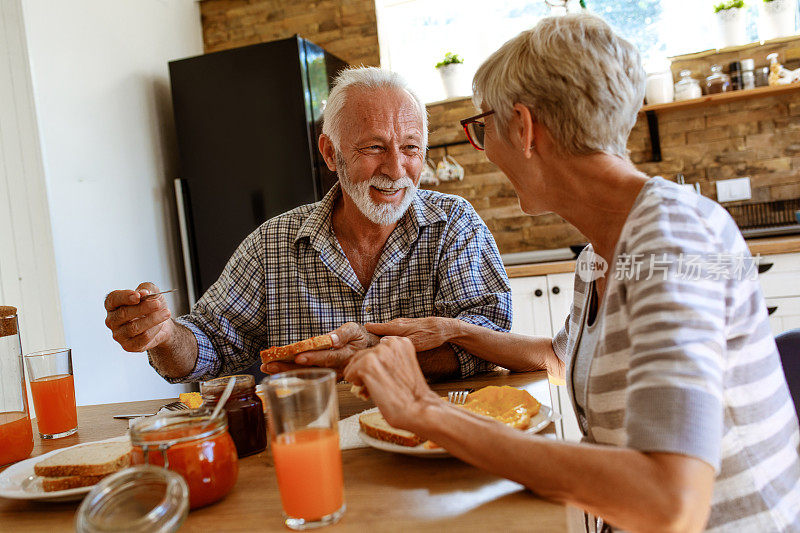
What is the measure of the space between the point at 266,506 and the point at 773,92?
3195 mm

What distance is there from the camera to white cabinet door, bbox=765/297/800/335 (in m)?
2.62

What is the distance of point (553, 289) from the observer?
2.85 meters

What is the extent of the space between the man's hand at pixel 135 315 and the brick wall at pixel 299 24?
2.58 m

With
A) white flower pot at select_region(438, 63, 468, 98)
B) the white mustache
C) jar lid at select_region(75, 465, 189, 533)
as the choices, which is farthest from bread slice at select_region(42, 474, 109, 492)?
white flower pot at select_region(438, 63, 468, 98)

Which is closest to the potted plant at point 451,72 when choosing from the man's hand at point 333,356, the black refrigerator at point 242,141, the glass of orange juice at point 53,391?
the black refrigerator at point 242,141

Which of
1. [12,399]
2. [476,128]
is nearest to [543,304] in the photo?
[476,128]

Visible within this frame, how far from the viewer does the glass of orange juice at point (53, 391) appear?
3.89 ft

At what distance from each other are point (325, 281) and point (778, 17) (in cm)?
264

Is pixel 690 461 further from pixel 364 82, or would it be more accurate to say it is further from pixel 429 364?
pixel 364 82

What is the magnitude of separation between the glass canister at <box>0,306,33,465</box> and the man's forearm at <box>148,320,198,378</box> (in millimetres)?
415

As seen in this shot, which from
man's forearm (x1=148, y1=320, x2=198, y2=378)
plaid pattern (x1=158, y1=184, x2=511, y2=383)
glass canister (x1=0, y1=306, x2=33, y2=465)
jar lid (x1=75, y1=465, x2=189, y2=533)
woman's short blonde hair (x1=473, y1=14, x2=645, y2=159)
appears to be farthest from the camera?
plaid pattern (x1=158, y1=184, x2=511, y2=383)

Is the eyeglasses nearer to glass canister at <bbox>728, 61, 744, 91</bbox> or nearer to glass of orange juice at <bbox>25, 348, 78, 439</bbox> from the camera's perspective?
glass of orange juice at <bbox>25, 348, 78, 439</bbox>

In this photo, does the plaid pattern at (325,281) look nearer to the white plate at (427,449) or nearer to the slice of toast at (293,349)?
the slice of toast at (293,349)

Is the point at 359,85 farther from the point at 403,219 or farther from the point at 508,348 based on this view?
the point at 508,348
